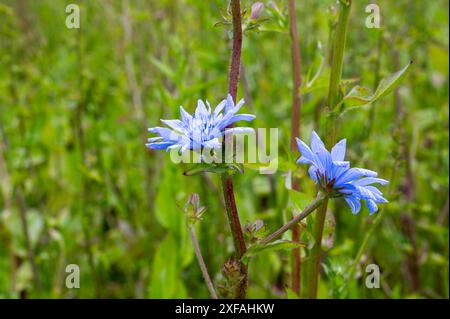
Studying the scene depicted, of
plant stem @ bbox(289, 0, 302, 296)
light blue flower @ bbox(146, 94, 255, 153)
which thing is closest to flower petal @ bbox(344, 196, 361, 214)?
light blue flower @ bbox(146, 94, 255, 153)

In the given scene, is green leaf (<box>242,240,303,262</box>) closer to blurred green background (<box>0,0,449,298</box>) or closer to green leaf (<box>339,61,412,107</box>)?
green leaf (<box>339,61,412,107</box>)

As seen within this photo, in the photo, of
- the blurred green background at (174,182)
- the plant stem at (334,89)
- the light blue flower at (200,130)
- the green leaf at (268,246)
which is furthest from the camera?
the blurred green background at (174,182)

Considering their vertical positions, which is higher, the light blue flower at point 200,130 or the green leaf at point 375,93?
the green leaf at point 375,93

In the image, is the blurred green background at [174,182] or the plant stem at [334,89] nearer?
the plant stem at [334,89]

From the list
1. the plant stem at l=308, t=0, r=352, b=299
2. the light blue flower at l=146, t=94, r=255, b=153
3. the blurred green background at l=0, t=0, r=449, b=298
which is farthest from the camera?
the blurred green background at l=0, t=0, r=449, b=298

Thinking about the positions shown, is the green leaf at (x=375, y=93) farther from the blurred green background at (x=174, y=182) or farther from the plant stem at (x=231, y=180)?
the blurred green background at (x=174, y=182)

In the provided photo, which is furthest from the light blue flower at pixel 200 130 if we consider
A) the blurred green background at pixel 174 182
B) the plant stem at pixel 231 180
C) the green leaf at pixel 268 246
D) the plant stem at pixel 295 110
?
the blurred green background at pixel 174 182
